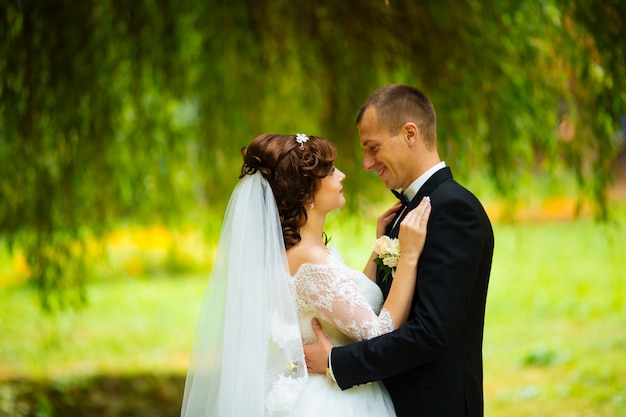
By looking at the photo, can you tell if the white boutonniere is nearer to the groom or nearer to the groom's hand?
the groom

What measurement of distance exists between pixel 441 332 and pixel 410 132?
2.48ft

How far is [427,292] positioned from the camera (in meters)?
2.53

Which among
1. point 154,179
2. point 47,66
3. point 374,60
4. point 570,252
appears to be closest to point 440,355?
point 374,60

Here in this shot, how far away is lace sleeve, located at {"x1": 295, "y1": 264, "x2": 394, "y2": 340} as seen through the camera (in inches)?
102

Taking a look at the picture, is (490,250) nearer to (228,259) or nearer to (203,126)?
(228,259)

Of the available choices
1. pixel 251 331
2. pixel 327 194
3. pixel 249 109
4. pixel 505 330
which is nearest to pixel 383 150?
pixel 327 194

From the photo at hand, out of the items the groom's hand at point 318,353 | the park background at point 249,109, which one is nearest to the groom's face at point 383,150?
the groom's hand at point 318,353

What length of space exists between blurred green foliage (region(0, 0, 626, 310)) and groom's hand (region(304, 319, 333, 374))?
2.13 meters

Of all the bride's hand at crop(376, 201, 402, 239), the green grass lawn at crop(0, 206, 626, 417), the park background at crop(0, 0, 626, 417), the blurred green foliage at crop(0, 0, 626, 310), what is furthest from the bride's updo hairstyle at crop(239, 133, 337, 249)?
the green grass lawn at crop(0, 206, 626, 417)

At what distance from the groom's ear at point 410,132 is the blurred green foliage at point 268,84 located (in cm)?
157

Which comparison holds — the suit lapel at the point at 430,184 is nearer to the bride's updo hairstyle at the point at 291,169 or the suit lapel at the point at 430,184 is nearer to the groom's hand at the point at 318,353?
the bride's updo hairstyle at the point at 291,169

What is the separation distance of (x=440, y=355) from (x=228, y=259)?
2.87ft

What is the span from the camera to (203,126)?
6016mm

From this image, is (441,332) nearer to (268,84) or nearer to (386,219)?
(386,219)
